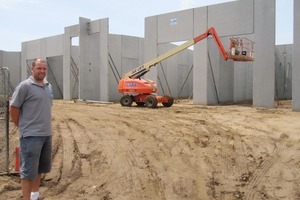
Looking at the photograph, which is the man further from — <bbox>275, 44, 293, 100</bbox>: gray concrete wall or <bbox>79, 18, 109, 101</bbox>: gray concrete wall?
<bbox>275, 44, 293, 100</bbox>: gray concrete wall

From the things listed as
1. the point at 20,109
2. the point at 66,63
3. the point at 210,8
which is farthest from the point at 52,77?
the point at 20,109

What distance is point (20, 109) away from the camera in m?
4.34

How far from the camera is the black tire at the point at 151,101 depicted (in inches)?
629

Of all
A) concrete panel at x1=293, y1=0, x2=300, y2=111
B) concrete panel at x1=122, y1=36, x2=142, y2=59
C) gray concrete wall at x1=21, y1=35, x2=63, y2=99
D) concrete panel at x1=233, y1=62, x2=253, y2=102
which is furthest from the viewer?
gray concrete wall at x1=21, y1=35, x2=63, y2=99

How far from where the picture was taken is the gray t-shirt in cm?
424

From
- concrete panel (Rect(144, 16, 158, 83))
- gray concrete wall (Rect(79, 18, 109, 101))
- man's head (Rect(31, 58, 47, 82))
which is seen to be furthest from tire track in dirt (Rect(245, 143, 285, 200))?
gray concrete wall (Rect(79, 18, 109, 101))

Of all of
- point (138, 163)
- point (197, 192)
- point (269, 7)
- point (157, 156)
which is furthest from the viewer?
point (269, 7)

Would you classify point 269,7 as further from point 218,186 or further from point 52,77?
point 52,77

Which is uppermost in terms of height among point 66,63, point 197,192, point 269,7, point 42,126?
point 269,7

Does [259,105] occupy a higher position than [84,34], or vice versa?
[84,34]

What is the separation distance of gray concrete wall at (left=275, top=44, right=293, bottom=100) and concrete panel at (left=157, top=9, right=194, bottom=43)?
1006cm

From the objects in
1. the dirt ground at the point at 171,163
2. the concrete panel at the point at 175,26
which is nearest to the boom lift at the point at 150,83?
the concrete panel at the point at 175,26

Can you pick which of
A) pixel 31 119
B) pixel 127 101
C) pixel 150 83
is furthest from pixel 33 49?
pixel 31 119

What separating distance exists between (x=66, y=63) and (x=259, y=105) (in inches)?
623
